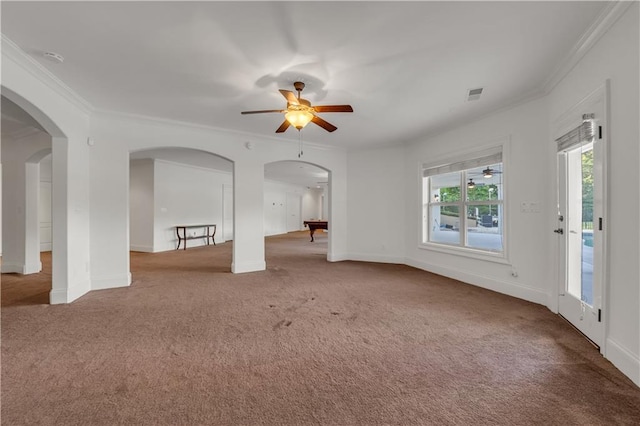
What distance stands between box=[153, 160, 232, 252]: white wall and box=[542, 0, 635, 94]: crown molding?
8641 millimetres

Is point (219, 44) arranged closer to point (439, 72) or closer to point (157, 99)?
point (157, 99)

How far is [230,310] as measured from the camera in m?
3.26

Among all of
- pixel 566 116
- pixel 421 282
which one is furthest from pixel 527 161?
pixel 421 282

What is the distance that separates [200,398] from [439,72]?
139 inches

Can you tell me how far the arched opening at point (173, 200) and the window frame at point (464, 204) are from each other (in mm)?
5003

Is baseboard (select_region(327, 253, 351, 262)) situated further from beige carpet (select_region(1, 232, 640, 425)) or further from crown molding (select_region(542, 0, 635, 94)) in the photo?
crown molding (select_region(542, 0, 635, 94))

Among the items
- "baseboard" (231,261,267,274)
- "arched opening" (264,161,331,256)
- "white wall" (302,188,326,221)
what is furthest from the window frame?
"white wall" (302,188,326,221)

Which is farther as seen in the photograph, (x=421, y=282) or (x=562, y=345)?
(x=421, y=282)

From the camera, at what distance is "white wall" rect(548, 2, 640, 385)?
75.7 inches

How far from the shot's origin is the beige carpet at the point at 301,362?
1.61m

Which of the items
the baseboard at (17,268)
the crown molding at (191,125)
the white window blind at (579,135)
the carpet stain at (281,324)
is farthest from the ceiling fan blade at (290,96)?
the baseboard at (17,268)

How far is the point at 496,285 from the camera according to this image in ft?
13.2

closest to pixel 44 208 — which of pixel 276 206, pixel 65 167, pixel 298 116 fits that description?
pixel 65 167

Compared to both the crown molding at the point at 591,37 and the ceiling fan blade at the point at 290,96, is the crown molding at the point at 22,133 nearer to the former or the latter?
the ceiling fan blade at the point at 290,96
